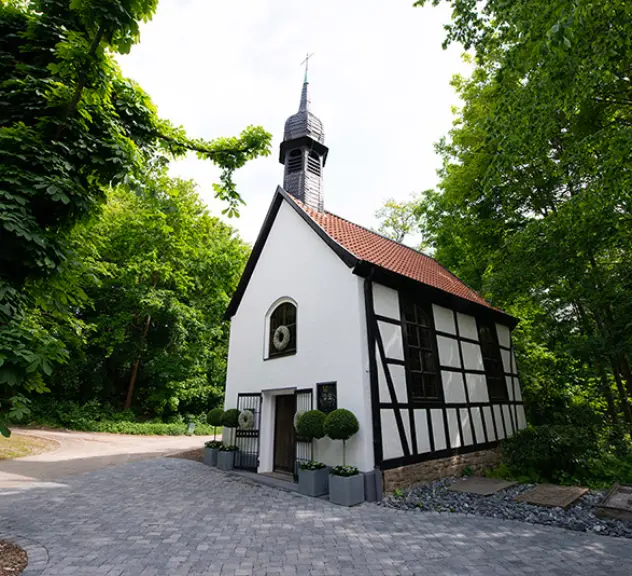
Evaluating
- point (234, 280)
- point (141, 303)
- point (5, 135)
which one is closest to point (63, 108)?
point (5, 135)

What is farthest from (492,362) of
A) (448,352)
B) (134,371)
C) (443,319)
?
(134,371)

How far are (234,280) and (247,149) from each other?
55.0 feet

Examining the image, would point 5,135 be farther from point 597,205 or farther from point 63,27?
point 597,205

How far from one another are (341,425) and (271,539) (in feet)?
7.79

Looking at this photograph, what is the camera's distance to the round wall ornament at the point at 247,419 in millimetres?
9469

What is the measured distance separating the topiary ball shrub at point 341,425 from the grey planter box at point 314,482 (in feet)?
2.75

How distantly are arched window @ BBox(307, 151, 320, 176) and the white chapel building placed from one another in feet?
0.12

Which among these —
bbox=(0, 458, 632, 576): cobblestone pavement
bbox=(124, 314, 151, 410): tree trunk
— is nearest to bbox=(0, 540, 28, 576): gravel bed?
bbox=(0, 458, 632, 576): cobblestone pavement

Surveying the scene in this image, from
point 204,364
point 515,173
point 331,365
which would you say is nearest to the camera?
point 331,365

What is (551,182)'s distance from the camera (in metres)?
11.1

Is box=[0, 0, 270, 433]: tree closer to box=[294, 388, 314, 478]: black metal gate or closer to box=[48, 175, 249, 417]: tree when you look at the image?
box=[294, 388, 314, 478]: black metal gate

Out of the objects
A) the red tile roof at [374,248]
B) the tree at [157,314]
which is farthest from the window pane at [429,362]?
→ the tree at [157,314]

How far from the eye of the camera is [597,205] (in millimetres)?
A: 6406

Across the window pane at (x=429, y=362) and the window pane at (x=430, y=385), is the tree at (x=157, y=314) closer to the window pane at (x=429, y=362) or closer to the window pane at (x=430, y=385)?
the window pane at (x=429, y=362)
